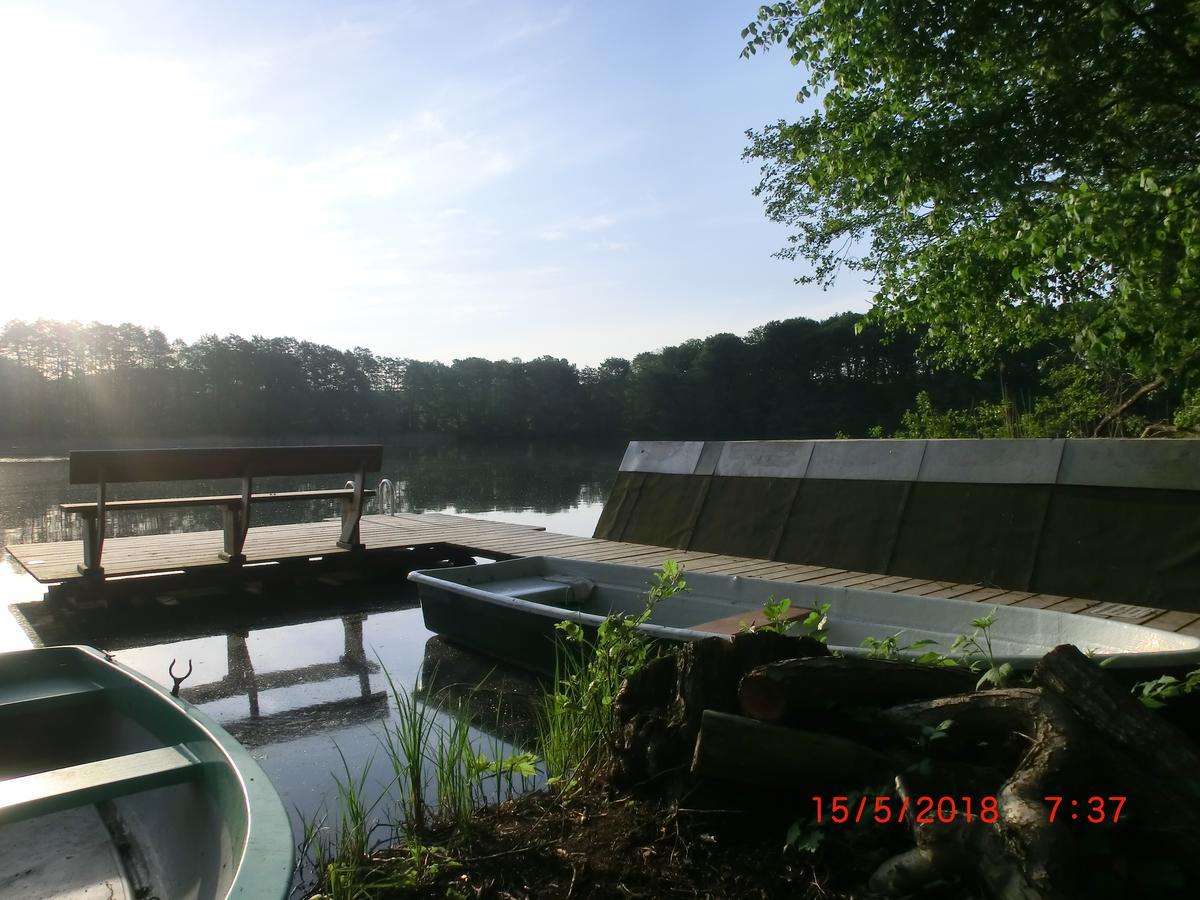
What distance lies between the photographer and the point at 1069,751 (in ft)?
→ 5.70

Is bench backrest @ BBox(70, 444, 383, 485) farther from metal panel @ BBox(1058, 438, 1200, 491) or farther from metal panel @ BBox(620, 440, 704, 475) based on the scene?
metal panel @ BBox(1058, 438, 1200, 491)

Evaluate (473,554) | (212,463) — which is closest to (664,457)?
(473,554)

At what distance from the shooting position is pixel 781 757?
2102 mm

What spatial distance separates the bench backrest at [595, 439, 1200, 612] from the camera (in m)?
5.48

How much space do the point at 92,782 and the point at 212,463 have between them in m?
5.63

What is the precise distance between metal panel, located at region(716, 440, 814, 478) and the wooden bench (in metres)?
3.48

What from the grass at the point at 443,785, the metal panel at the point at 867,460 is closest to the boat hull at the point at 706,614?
the grass at the point at 443,785

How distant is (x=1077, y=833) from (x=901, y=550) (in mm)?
5123

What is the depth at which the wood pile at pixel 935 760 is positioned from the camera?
1.64 metres

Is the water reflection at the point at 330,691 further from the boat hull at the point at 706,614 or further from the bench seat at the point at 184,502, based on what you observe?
the bench seat at the point at 184,502

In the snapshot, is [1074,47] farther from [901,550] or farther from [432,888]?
[432,888]

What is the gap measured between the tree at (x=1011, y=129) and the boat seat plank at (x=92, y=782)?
5053mm

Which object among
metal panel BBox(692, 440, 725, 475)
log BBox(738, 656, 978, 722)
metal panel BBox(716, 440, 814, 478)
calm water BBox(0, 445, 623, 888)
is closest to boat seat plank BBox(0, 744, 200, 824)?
calm water BBox(0, 445, 623, 888)

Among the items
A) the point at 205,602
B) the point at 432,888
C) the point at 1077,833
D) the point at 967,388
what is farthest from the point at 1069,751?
the point at 967,388
